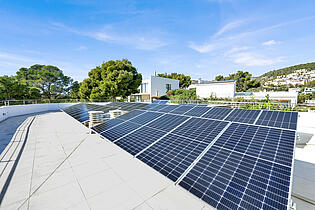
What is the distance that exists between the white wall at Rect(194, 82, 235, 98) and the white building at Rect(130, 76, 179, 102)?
12068mm

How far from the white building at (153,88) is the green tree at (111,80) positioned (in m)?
9.48

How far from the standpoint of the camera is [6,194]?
300 centimetres

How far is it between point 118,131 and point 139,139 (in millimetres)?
1288

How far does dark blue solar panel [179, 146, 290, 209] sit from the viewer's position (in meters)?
1.74

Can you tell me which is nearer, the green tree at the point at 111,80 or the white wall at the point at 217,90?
the green tree at the point at 111,80

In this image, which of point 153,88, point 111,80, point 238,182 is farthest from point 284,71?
point 238,182

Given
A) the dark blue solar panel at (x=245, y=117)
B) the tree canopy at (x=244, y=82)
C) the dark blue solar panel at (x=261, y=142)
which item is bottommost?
the dark blue solar panel at (x=261, y=142)

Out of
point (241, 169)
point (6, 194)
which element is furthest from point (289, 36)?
point (6, 194)

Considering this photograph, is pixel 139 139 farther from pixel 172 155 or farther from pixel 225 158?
pixel 225 158

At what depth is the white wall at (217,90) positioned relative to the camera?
27969 mm

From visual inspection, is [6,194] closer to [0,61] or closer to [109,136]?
[109,136]

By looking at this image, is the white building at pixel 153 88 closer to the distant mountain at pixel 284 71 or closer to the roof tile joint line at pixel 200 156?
the roof tile joint line at pixel 200 156

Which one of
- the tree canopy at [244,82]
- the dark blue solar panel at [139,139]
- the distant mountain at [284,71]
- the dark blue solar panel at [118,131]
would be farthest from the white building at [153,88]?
the distant mountain at [284,71]

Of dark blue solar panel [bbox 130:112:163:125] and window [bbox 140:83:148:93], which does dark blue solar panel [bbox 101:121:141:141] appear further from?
window [bbox 140:83:148:93]
